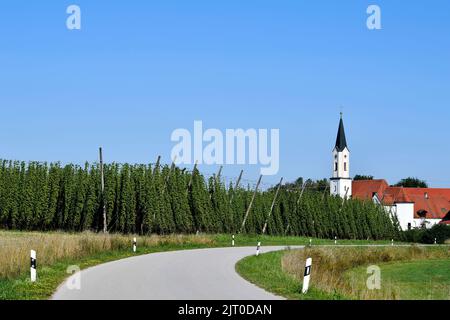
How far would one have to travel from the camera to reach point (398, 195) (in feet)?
382

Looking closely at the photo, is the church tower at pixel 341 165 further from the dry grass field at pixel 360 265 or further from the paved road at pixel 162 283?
the paved road at pixel 162 283

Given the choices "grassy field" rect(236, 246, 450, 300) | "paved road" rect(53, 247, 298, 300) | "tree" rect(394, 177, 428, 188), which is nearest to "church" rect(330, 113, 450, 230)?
"tree" rect(394, 177, 428, 188)

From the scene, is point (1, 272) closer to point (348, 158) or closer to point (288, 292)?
point (288, 292)

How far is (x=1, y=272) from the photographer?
1881 centimetres

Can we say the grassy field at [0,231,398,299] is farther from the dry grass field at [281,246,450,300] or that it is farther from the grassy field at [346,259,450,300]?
the grassy field at [346,259,450,300]

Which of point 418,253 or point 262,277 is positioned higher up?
point 262,277

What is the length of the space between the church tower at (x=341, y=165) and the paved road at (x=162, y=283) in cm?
9994

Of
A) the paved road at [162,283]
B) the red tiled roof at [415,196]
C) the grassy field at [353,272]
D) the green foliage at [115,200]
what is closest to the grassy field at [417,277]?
the grassy field at [353,272]

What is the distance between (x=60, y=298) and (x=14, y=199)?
36831 mm

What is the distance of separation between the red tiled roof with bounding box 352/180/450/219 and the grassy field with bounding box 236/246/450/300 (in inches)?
2588

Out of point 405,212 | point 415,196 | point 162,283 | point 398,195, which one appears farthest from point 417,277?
point 415,196

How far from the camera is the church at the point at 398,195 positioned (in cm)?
11531

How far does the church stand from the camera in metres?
115
